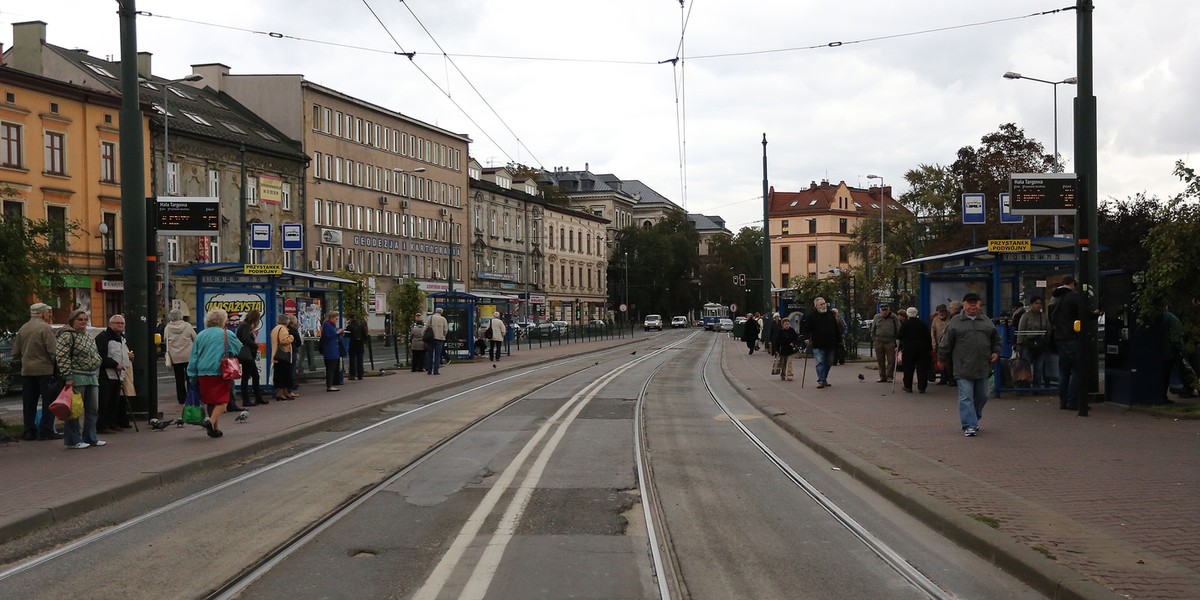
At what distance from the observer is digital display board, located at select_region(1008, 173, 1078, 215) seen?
1641 centimetres

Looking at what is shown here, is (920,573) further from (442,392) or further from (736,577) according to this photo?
(442,392)

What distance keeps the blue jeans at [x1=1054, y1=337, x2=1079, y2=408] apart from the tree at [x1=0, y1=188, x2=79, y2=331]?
13.7m

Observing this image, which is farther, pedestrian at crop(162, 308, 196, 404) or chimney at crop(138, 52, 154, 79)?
chimney at crop(138, 52, 154, 79)

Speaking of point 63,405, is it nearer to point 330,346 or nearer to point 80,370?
point 80,370

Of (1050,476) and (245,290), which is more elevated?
(245,290)

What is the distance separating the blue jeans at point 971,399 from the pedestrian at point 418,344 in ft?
62.1

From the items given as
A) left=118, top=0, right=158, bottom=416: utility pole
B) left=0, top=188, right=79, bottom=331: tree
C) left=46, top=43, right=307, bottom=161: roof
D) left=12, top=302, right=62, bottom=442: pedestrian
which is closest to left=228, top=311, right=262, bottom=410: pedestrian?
left=118, top=0, right=158, bottom=416: utility pole

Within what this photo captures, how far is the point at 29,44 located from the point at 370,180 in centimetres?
2522

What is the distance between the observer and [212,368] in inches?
537

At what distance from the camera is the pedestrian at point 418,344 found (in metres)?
30.2

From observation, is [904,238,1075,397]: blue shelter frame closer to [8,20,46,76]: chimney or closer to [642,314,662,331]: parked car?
[8,20,46,76]: chimney

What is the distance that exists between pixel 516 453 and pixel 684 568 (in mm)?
5798

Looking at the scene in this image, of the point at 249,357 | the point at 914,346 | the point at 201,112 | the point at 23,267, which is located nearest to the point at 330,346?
the point at 249,357

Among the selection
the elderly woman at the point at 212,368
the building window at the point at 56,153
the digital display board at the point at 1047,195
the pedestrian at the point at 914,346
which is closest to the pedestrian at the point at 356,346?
the elderly woman at the point at 212,368
